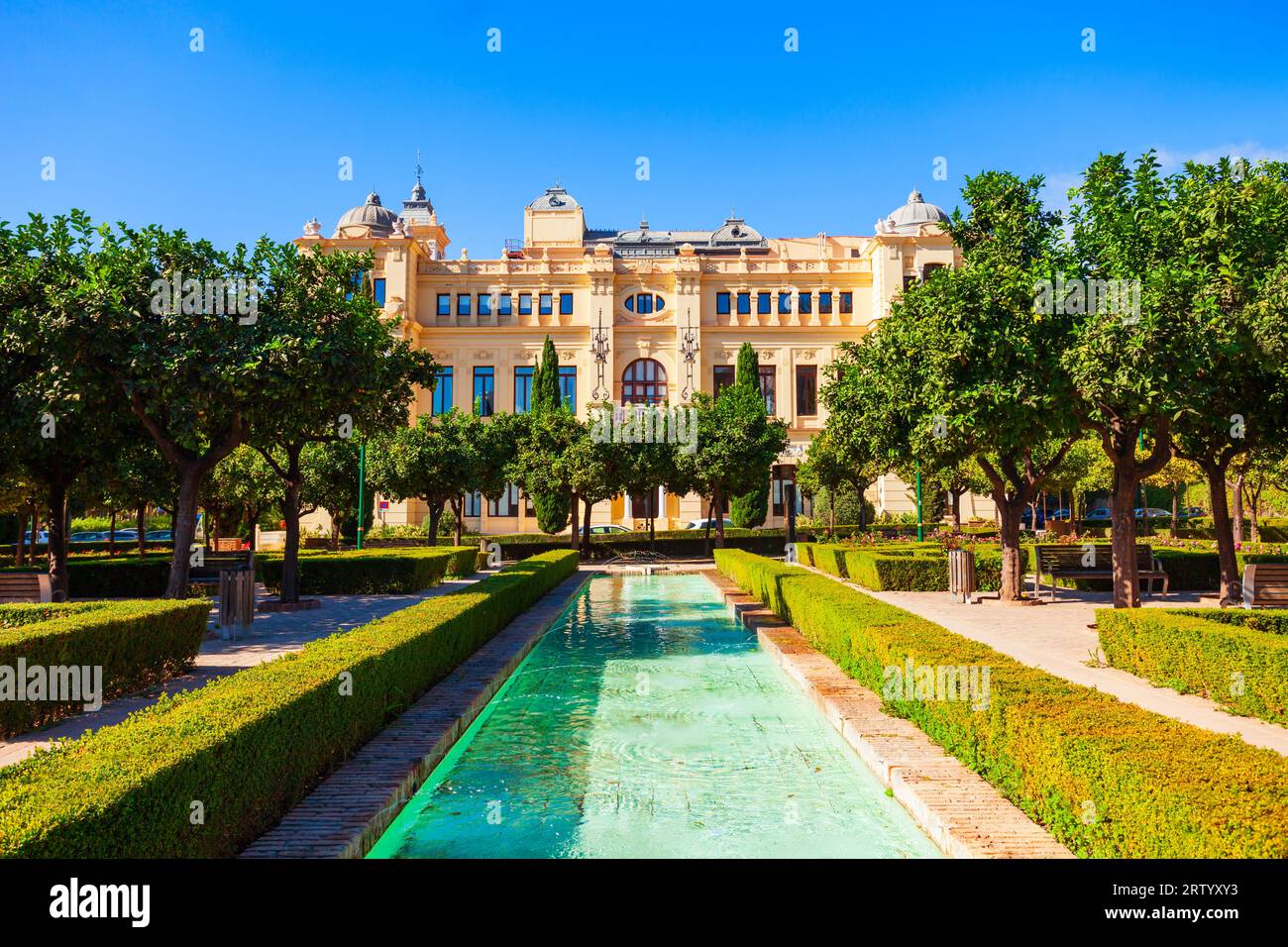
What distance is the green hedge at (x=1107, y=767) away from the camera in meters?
3.49

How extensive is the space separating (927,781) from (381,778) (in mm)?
3650

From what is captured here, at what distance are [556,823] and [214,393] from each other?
945 centimetres

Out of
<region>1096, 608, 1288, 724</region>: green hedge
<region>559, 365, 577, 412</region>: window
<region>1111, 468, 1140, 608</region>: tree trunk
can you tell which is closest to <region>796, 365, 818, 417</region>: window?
<region>559, 365, 577, 412</region>: window

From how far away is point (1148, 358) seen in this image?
10.6 metres

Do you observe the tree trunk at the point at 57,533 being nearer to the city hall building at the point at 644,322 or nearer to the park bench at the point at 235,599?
the park bench at the point at 235,599

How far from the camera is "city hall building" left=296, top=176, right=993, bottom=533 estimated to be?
4775cm

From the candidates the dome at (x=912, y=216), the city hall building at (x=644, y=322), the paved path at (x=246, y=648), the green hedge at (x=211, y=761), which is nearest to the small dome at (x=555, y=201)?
the city hall building at (x=644, y=322)

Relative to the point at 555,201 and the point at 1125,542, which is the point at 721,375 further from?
the point at 1125,542

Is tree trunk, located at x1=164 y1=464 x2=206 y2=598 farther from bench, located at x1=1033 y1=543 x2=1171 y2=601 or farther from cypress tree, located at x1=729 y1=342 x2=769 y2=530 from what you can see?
cypress tree, located at x1=729 y1=342 x2=769 y2=530

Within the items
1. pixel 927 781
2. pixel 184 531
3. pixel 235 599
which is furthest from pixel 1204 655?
pixel 184 531

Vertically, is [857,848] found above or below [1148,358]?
below
